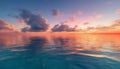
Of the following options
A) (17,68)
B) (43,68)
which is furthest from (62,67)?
(17,68)

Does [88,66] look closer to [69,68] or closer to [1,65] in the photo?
[69,68]

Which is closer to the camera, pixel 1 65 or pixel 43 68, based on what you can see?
pixel 43 68

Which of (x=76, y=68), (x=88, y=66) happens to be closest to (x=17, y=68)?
(x=76, y=68)

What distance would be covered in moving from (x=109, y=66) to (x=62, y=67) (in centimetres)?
325

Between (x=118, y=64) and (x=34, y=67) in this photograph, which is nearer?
(x=34, y=67)

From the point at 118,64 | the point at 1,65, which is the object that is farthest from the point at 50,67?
the point at 118,64

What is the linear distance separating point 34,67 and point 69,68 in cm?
234

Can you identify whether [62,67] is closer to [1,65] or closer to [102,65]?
[102,65]

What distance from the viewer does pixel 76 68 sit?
27.4 ft

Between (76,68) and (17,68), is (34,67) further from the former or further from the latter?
(76,68)

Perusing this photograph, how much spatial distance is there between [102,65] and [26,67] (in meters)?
5.27

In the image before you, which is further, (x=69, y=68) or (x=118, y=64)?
(x=118, y=64)

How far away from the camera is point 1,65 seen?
8.95 meters

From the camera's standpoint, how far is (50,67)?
8.54 meters
